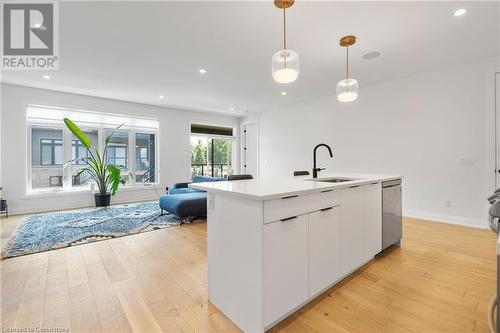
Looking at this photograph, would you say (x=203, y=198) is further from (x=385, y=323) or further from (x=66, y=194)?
(x=66, y=194)

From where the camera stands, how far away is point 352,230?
6.62 ft

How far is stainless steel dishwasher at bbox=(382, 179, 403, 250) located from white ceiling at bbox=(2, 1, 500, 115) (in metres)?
1.85

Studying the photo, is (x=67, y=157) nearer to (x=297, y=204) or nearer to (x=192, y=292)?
(x=192, y=292)

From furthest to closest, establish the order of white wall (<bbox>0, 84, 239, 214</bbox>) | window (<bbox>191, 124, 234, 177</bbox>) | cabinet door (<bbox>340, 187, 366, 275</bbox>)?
window (<bbox>191, 124, 234, 177</bbox>)
white wall (<bbox>0, 84, 239, 214</bbox>)
cabinet door (<bbox>340, 187, 366, 275</bbox>)

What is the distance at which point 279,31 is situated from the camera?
264cm

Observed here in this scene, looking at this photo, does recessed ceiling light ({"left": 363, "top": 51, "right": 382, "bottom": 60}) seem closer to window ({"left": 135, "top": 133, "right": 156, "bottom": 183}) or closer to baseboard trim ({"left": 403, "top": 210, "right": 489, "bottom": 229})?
baseboard trim ({"left": 403, "top": 210, "right": 489, "bottom": 229})

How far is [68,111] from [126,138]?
4.36ft

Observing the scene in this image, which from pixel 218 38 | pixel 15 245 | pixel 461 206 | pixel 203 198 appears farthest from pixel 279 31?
pixel 15 245

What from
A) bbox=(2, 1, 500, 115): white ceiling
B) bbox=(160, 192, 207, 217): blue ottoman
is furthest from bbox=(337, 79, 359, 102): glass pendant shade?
bbox=(160, 192, 207, 217): blue ottoman

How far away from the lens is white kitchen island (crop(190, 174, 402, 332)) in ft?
4.33

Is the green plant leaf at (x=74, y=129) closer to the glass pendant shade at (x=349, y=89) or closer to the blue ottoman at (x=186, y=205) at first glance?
the blue ottoman at (x=186, y=205)

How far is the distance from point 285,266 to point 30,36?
390 centimetres

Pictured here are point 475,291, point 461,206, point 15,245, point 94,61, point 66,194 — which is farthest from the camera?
point 66,194

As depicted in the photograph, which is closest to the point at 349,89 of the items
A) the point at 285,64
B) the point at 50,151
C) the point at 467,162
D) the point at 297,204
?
the point at 285,64
